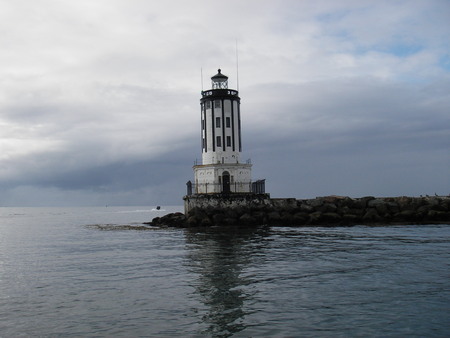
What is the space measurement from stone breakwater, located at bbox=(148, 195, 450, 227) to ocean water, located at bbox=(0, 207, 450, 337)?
16.5 metres

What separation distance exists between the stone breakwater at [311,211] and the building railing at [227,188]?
59.0 inches

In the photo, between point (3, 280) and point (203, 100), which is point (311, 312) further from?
point (203, 100)

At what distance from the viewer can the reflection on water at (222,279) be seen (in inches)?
475

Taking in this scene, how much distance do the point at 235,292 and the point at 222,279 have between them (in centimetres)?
229

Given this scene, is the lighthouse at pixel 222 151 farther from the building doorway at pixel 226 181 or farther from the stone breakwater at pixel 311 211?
the stone breakwater at pixel 311 211

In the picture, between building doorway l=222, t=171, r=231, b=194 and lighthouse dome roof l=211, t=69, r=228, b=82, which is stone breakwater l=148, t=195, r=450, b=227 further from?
lighthouse dome roof l=211, t=69, r=228, b=82

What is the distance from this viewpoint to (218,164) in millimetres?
47688

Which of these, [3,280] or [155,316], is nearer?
[155,316]

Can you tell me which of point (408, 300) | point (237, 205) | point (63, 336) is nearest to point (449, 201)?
point (237, 205)

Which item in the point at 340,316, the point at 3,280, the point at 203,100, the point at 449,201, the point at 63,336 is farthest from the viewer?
the point at 203,100

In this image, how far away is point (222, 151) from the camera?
48.2 metres

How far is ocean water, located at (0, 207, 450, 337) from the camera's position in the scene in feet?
37.9

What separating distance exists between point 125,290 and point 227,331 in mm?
5900

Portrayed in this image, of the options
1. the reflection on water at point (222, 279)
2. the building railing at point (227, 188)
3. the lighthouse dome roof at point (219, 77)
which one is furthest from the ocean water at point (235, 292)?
the lighthouse dome roof at point (219, 77)
